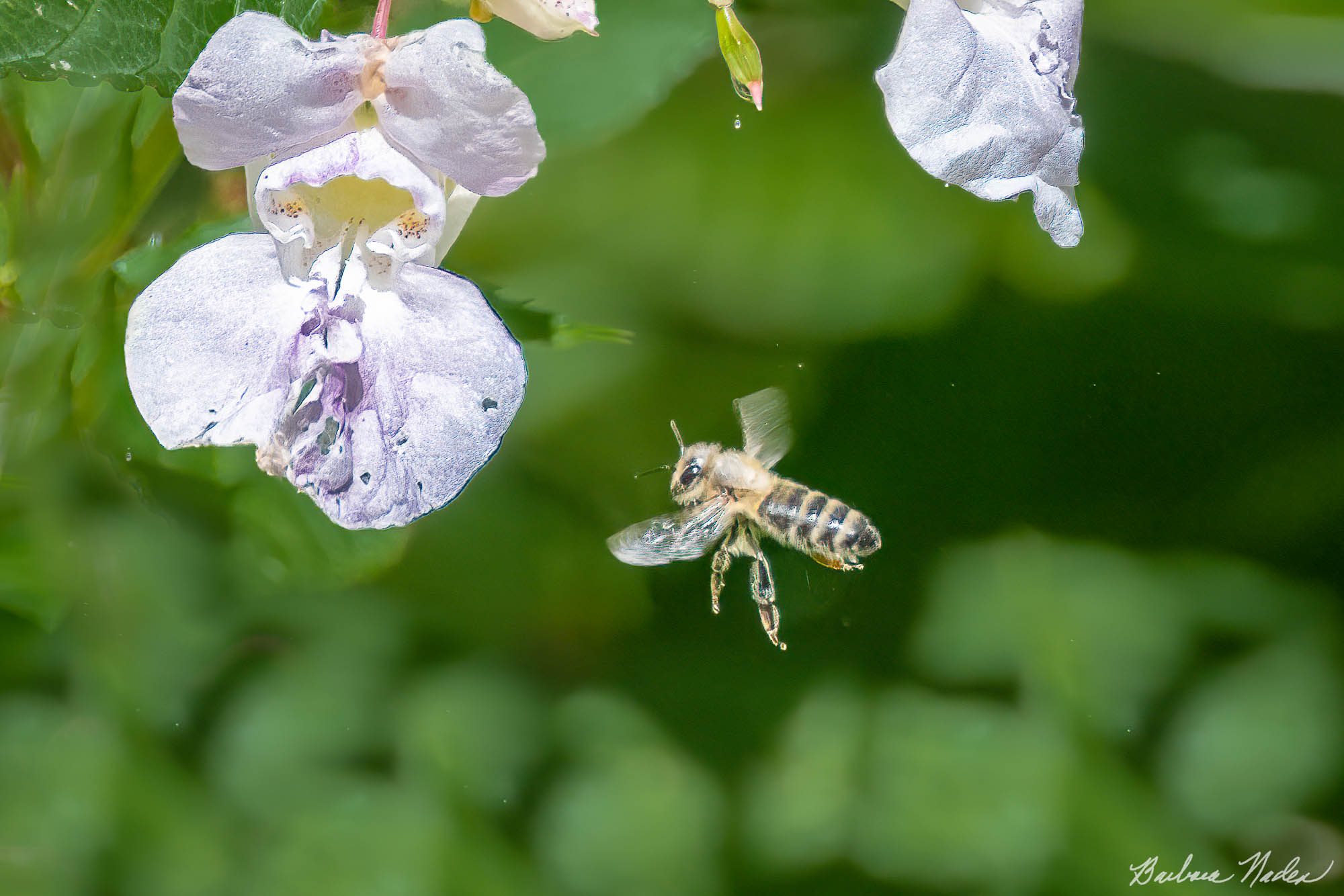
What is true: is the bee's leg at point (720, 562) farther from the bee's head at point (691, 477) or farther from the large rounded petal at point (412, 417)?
the large rounded petal at point (412, 417)

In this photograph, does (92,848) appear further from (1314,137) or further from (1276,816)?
(1314,137)

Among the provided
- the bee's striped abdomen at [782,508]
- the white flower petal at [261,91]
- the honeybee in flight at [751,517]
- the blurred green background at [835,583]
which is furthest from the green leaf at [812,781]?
the white flower petal at [261,91]

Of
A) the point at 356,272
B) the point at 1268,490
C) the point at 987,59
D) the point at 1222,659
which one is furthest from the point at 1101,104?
the point at 356,272

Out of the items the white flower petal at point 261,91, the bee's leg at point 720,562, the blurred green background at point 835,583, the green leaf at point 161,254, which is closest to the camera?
the white flower petal at point 261,91

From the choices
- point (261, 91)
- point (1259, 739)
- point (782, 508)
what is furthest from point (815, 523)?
point (1259, 739)

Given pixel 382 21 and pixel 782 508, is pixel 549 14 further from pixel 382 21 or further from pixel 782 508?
pixel 782 508

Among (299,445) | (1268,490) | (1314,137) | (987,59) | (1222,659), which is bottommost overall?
(1222,659)

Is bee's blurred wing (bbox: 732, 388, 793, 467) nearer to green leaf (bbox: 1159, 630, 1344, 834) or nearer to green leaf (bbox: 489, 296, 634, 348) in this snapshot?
green leaf (bbox: 489, 296, 634, 348)
